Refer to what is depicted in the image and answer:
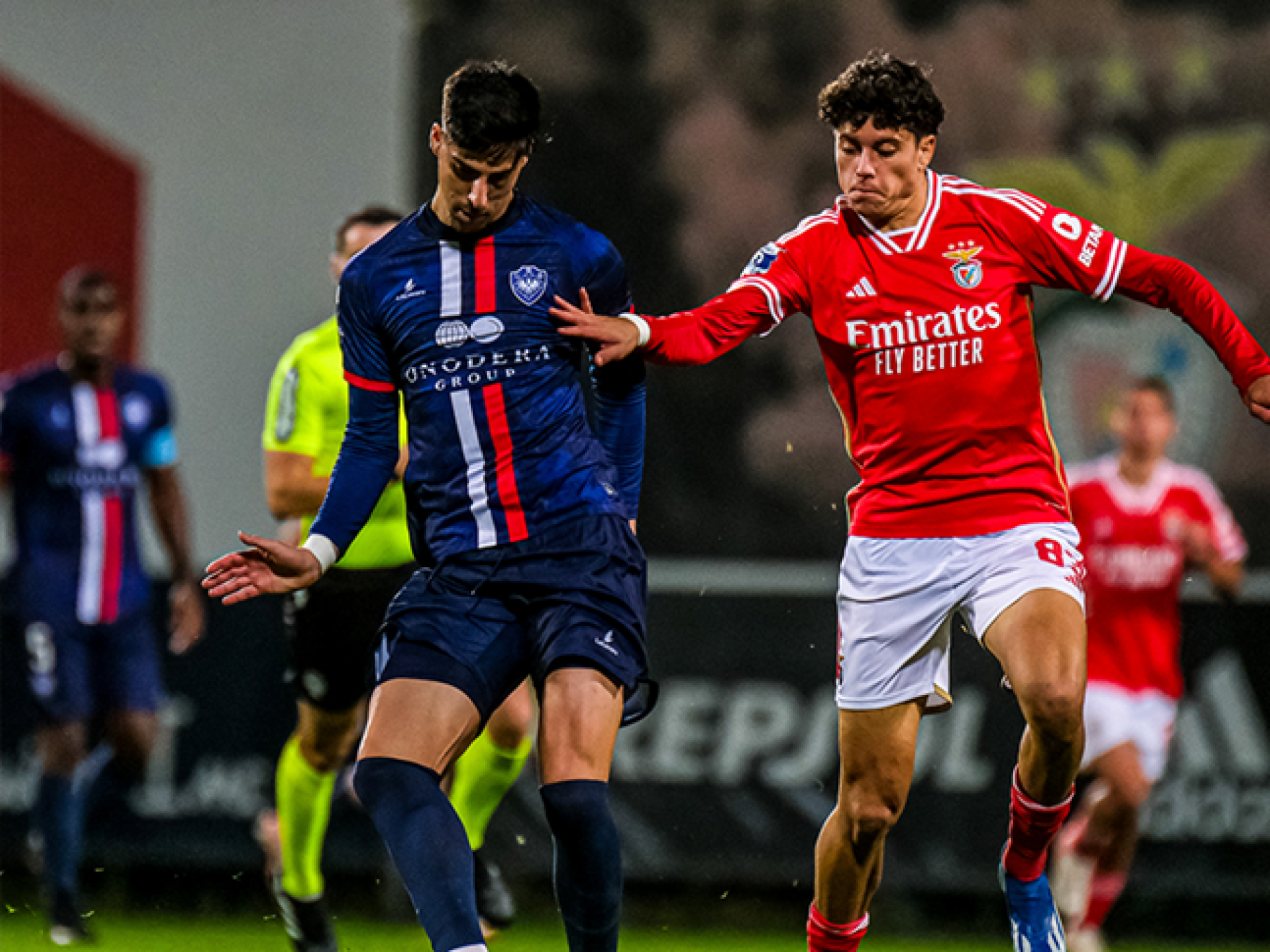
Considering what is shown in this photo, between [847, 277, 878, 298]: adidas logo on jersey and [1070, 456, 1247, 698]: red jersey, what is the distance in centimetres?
280

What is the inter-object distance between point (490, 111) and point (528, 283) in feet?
1.36

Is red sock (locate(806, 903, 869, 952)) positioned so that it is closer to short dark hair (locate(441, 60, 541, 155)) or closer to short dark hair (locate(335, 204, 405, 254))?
short dark hair (locate(441, 60, 541, 155))

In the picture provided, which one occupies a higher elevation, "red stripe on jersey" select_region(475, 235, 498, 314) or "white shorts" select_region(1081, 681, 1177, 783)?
"red stripe on jersey" select_region(475, 235, 498, 314)

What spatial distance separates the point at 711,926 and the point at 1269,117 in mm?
4784

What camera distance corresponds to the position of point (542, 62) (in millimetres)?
7984

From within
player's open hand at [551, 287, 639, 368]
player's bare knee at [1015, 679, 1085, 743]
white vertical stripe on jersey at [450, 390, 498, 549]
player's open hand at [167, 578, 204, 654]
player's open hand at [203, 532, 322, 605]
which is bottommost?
player's bare knee at [1015, 679, 1085, 743]

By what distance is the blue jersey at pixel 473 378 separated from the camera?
3.64 meters

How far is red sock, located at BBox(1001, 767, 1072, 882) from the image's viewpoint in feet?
13.2

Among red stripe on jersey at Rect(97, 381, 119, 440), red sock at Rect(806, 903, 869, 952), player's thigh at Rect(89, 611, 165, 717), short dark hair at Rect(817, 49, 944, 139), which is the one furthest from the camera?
red stripe on jersey at Rect(97, 381, 119, 440)

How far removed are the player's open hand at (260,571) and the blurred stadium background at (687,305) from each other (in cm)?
370

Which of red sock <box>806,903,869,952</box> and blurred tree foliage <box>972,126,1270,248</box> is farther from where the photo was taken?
blurred tree foliage <box>972,126,1270,248</box>

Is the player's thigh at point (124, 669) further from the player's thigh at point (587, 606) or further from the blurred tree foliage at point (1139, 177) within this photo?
the blurred tree foliage at point (1139, 177)

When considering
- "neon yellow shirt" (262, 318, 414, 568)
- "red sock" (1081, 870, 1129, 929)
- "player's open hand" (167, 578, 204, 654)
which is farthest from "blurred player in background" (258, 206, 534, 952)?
"red sock" (1081, 870, 1129, 929)

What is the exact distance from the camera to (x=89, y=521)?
711cm
